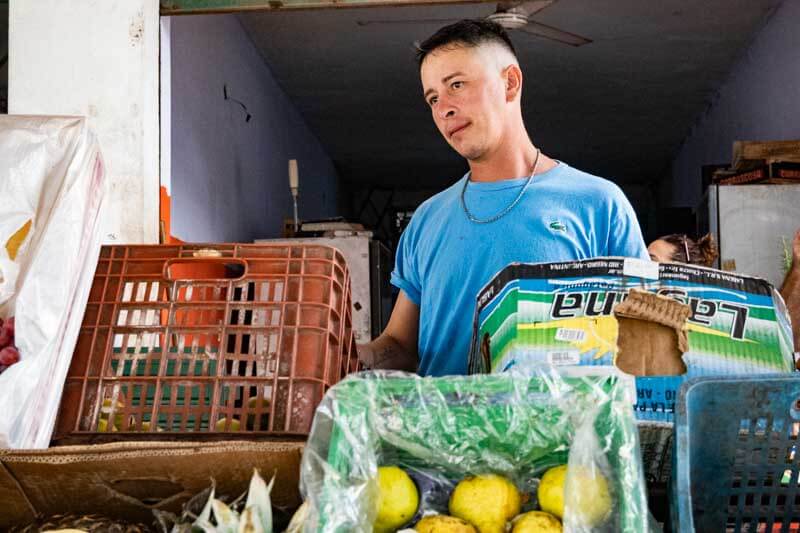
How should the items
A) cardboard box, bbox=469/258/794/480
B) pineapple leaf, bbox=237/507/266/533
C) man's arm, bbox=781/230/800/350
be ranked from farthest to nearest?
man's arm, bbox=781/230/800/350 < cardboard box, bbox=469/258/794/480 < pineapple leaf, bbox=237/507/266/533

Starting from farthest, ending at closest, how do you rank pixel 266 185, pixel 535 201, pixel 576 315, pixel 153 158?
1. pixel 266 185
2. pixel 153 158
3. pixel 535 201
4. pixel 576 315

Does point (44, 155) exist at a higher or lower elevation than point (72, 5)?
lower

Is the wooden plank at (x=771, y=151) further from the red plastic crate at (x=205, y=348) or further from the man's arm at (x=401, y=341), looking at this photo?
the red plastic crate at (x=205, y=348)

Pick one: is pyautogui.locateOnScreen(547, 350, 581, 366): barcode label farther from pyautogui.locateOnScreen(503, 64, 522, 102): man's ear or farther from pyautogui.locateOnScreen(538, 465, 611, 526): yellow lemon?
pyautogui.locateOnScreen(503, 64, 522, 102): man's ear

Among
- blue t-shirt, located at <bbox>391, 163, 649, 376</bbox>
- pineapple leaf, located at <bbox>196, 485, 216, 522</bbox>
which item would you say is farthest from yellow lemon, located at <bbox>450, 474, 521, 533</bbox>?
blue t-shirt, located at <bbox>391, 163, 649, 376</bbox>

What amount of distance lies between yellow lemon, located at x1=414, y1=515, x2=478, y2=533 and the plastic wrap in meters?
0.04

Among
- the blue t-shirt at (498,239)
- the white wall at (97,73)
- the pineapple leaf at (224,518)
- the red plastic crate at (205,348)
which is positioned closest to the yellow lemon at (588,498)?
the pineapple leaf at (224,518)

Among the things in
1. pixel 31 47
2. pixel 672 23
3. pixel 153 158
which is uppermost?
pixel 672 23

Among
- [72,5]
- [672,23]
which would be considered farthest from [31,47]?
[672,23]

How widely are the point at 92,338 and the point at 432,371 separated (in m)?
0.82

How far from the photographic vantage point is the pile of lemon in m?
0.95

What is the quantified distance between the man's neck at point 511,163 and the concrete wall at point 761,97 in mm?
3886

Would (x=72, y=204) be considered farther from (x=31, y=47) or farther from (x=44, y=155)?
(x=31, y=47)

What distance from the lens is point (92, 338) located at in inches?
58.9
